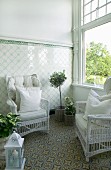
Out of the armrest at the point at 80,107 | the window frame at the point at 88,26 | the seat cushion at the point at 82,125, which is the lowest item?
the seat cushion at the point at 82,125

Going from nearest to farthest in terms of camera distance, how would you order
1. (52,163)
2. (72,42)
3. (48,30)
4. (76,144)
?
(52,163)
(76,144)
(48,30)
(72,42)

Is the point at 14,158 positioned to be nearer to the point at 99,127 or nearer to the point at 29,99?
the point at 99,127

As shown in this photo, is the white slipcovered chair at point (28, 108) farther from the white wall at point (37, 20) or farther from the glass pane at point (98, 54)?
the glass pane at point (98, 54)

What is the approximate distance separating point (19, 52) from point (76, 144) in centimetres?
232

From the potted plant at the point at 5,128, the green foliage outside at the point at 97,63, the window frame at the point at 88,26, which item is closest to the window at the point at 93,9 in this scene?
the window frame at the point at 88,26

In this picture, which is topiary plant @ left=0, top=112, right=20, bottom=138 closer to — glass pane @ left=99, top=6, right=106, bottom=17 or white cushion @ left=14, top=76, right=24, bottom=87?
white cushion @ left=14, top=76, right=24, bottom=87

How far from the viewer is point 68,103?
3.70 meters

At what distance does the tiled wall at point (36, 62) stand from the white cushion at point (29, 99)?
871 mm

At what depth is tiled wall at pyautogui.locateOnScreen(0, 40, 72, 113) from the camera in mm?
3547

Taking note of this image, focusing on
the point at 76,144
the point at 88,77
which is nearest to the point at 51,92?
the point at 88,77

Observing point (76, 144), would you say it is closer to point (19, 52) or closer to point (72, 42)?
point (19, 52)

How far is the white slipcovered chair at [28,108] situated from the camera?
2734 mm

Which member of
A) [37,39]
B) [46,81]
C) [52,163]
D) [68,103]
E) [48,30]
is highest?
[48,30]

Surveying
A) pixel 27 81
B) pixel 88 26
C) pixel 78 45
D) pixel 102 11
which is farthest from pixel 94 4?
pixel 27 81
